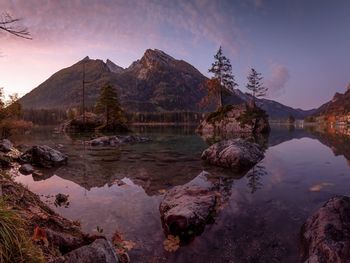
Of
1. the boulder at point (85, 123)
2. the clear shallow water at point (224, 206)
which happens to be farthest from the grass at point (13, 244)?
the boulder at point (85, 123)

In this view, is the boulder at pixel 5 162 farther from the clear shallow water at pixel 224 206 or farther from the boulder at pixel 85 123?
the boulder at pixel 85 123

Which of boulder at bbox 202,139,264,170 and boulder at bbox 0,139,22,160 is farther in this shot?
boulder at bbox 0,139,22,160

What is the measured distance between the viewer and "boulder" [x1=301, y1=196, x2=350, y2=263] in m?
5.18

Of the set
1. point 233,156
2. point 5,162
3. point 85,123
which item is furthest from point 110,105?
point 233,156

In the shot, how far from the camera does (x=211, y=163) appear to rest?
17703 mm

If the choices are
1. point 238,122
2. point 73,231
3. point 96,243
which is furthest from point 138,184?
point 238,122

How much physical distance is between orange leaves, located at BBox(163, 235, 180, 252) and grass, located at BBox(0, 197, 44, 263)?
3179 mm

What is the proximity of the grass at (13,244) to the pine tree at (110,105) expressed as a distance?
53235mm

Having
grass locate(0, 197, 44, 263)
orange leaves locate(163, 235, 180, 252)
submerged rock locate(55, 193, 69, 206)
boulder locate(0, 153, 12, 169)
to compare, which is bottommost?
orange leaves locate(163, 235, 180, 252)

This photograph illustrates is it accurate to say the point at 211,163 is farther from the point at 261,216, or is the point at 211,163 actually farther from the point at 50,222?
A: the point at 50,222

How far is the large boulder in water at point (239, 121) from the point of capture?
172 feet

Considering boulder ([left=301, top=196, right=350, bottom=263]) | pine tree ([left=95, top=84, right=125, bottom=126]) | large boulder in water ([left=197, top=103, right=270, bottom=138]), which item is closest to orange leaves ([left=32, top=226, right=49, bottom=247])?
boulder ([left=301, top=196, right=350, bottom=263])

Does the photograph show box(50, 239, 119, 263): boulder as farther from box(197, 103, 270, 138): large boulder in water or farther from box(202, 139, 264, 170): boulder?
box(197, 103, 270, 138): large boulder in water

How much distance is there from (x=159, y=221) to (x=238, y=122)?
1875 inches
